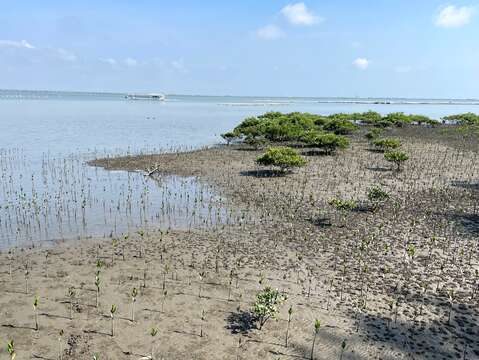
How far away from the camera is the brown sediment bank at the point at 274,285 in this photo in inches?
463

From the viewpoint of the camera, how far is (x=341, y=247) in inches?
747

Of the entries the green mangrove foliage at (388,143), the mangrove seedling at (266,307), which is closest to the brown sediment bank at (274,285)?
the mangrove seedling at (266,307)

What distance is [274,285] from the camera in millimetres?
15391

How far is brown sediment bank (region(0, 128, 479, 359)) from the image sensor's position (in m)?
Answer: 11.8

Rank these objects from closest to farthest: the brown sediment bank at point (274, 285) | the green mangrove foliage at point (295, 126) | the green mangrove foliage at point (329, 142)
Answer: the brown sediment bank at point (274, 285) → the green mangrove foliage at point (329, 142) → the green mangrove foliage at point (295, 126)

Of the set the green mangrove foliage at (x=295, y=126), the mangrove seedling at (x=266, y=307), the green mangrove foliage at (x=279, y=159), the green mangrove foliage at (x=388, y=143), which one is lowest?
the mangrove seedling at (x=266, y=307)

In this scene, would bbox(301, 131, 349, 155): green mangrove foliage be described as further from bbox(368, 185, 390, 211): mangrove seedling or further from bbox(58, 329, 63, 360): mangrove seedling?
bbox(58, 329, 63, 360): mangrove seedling

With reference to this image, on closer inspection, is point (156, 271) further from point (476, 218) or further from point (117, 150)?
point (117, 150)

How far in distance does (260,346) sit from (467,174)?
3041 cm

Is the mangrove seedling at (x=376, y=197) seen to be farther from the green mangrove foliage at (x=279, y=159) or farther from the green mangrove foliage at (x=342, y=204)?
the green mangrove foliage at (x=279, y=159)

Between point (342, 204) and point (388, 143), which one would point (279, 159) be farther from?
point (388, 143)

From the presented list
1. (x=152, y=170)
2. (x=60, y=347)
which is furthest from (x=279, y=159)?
(x=60, y=347)

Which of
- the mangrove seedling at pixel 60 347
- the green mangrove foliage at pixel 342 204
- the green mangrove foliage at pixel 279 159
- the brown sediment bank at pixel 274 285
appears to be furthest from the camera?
the green mangrove foliage at pixel 279 159

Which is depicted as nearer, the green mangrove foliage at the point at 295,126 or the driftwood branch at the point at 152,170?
the driftwood branch at the point at 152,170
